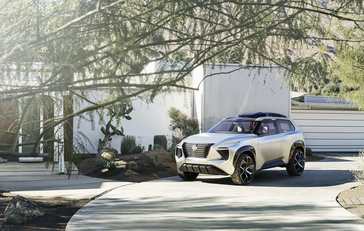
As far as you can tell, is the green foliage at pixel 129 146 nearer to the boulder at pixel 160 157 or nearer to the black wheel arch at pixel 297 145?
the boulder at pixel 160 157

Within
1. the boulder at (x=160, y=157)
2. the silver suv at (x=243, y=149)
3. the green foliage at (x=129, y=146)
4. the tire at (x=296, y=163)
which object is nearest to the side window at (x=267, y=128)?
the silver suv at (x=243, y=149)

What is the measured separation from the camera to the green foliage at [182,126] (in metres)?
18.5

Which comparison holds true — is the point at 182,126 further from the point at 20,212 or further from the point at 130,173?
the point at 20,212

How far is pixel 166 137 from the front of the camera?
20.2 m

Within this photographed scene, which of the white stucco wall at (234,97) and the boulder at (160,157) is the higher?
the white stucco wall at (234,97)

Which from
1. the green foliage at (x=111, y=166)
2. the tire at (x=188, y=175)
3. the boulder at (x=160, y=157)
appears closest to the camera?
the tire at (x=188, y=175)

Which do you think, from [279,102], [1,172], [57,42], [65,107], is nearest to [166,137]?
[279,102]

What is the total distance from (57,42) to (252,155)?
7.87m

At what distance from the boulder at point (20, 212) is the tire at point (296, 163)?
783 centimetres

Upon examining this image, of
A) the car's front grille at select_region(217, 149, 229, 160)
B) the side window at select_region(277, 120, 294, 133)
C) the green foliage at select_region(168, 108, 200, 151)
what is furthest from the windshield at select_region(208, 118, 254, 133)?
the green foliage at select_region(168, 108, 200, 151)

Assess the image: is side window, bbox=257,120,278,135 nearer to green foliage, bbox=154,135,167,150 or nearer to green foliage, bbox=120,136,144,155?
green foliage, bbox=154,135,167,150

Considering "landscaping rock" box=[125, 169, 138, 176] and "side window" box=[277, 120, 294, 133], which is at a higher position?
"side window" box=[277, 120, 294, 133]

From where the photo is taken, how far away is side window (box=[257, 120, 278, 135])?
481 inches

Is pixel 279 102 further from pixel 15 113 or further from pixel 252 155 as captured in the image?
pixel 15 113
